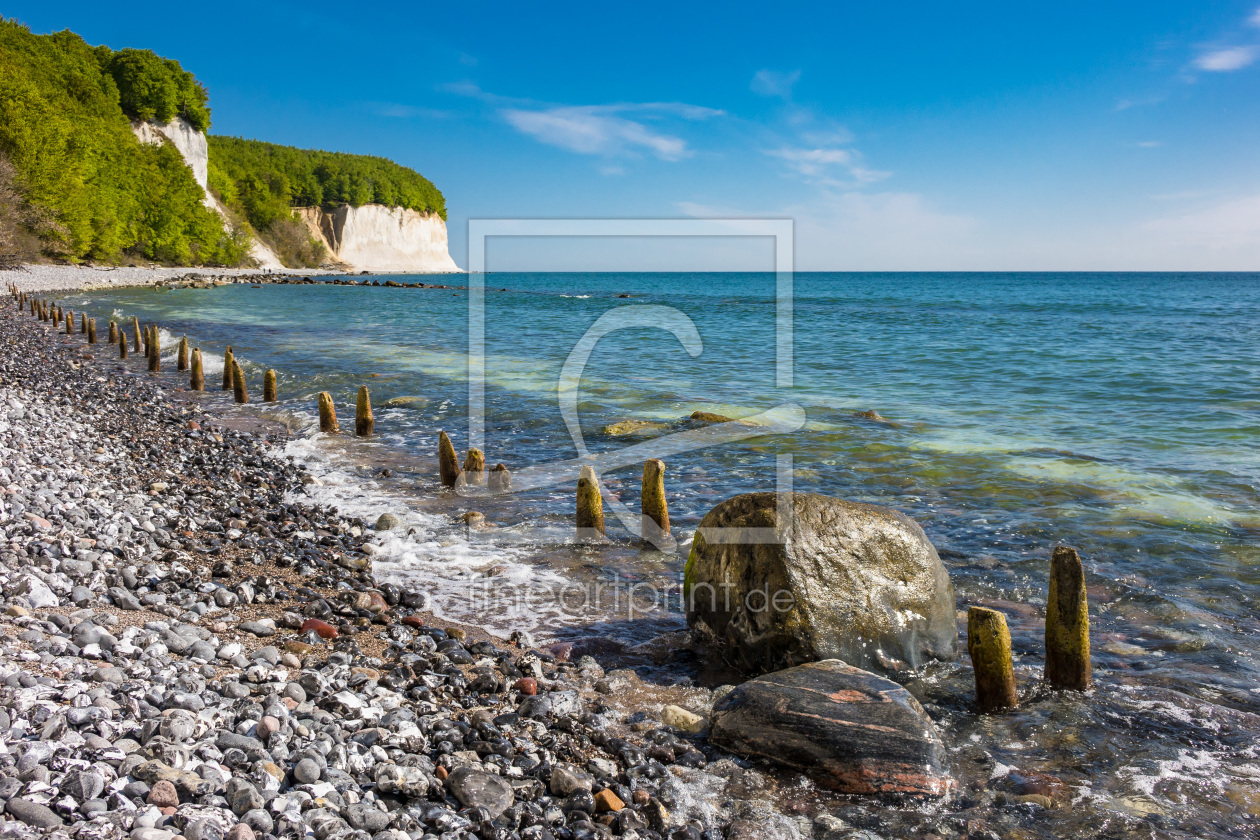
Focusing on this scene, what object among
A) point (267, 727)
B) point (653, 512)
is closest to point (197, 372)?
point (653, 512)

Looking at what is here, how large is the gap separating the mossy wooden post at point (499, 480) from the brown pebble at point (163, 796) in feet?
30.8

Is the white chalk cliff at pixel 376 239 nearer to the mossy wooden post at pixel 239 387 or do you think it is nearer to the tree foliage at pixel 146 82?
the tree foliage at pixel 146 82

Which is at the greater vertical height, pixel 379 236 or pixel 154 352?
pixel 379 236

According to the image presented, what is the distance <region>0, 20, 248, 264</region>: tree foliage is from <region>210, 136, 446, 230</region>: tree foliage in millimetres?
22085

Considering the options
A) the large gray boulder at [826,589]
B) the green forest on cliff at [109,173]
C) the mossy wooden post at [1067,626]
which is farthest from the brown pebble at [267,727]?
the green forest on cliff at [109,173]

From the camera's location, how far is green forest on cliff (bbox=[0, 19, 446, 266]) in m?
56.7

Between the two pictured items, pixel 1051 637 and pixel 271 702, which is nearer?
pixel 271 702

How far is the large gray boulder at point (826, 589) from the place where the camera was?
6.64 metres

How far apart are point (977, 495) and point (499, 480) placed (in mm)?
8383

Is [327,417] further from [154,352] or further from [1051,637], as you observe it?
[1051,637]

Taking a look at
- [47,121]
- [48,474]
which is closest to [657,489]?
[48,474]

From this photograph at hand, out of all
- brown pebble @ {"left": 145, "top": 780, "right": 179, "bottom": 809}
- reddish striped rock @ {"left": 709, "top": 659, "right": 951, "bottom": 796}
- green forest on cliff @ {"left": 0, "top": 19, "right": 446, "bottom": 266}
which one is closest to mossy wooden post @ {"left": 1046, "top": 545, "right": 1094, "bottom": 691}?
reddish striped rock @ {"left": 709, "top": 659, "right": 951, "bottom": 796}

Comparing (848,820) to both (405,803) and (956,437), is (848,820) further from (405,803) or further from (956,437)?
(956,437)

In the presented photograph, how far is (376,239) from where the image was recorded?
168 m
